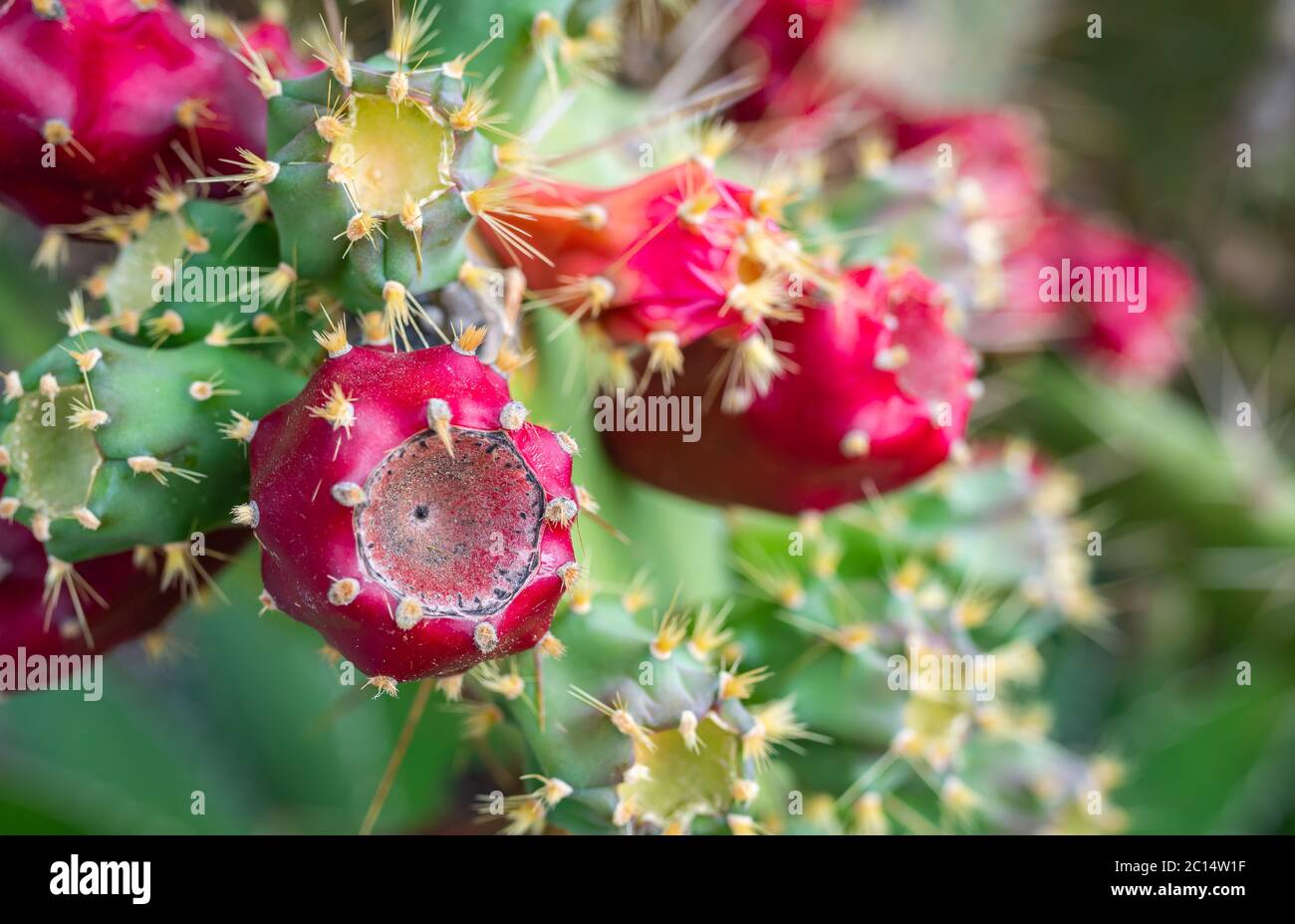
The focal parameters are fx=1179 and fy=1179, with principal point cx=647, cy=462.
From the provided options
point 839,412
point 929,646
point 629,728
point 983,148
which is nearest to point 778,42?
point 983,148

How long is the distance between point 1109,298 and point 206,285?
135 cm

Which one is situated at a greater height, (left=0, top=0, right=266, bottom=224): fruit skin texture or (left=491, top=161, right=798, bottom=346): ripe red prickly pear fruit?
(left=0, top=0, right=266, bottom=224): fruit skin texture

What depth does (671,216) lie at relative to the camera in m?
0.90

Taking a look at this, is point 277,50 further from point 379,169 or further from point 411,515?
point 411,515

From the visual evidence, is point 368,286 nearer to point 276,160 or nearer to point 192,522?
point 276,160

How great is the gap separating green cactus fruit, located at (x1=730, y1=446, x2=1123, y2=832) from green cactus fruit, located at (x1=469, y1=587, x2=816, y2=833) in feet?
0.56

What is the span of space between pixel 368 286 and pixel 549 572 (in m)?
0.24

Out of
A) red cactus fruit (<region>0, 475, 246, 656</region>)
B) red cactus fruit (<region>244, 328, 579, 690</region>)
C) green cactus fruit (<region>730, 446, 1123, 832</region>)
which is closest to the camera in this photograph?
red cactus fruit (<region>244, 328, 579, 690</region>)

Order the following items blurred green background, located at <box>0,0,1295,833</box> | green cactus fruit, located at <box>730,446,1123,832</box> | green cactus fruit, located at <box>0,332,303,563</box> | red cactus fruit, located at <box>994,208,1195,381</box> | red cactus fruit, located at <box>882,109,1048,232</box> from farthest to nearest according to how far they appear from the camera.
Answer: red cactus fruit, located at <box>994,208,1195,381</box> < red cactus fruit, located at <box>882,109,1048,232</box> < blurred green background, located at <box>0,0,1295,833</box> < green cactus fruit, located at <box>730,446,1123,832</box> < green cactus fruit, located at <box>0,332,303,563</box>

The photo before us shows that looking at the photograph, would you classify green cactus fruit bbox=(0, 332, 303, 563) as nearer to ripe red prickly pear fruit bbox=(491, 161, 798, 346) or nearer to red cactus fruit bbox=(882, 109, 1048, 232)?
ripe red prickly pear fruit bbox=(491, 161, 798, 346)

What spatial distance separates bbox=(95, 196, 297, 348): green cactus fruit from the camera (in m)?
0.87

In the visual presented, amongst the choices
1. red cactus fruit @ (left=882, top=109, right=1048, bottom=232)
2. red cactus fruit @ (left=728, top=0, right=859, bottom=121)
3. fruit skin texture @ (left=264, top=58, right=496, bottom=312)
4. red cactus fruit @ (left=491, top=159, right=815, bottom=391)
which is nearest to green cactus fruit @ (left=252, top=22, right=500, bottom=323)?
fruit skin texture @ (left=264, top=58, right=496, bottom=312)
